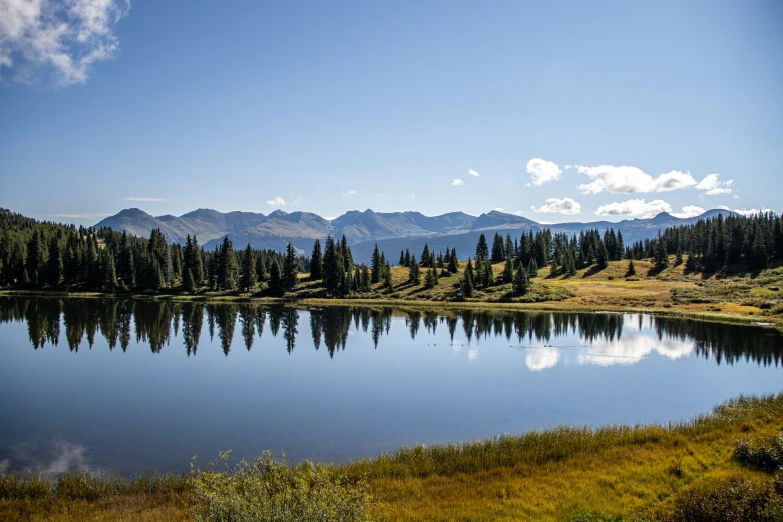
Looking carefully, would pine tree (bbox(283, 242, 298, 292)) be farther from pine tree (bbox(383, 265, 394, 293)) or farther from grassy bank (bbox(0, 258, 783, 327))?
pine tree (bbox(383, 265, 394, 293))

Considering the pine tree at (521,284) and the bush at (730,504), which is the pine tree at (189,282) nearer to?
the pine tree at (521,284)

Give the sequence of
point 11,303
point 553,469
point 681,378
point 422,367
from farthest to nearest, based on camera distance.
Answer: point 11,303
point 422,367
point 681,378
point 553,469

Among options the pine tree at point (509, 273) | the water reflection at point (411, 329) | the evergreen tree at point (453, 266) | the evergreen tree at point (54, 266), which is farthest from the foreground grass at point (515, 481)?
the evergreen tree at point (54, 266)

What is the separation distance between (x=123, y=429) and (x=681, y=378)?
144ft

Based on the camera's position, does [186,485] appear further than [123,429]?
No

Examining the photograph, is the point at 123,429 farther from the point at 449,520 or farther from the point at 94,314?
the point at 94,314

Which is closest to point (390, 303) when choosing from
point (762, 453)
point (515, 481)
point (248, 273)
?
point (248, 273)

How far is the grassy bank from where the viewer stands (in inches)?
3546

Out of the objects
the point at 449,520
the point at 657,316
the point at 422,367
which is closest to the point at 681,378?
the point at 422,367

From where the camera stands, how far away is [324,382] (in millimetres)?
38062

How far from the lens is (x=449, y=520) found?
Answer: 528 inches

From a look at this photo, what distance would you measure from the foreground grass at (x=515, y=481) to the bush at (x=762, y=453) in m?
0.28

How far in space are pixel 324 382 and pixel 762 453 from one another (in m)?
28.8

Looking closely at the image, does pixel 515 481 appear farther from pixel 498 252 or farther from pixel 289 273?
pixel 498 252
